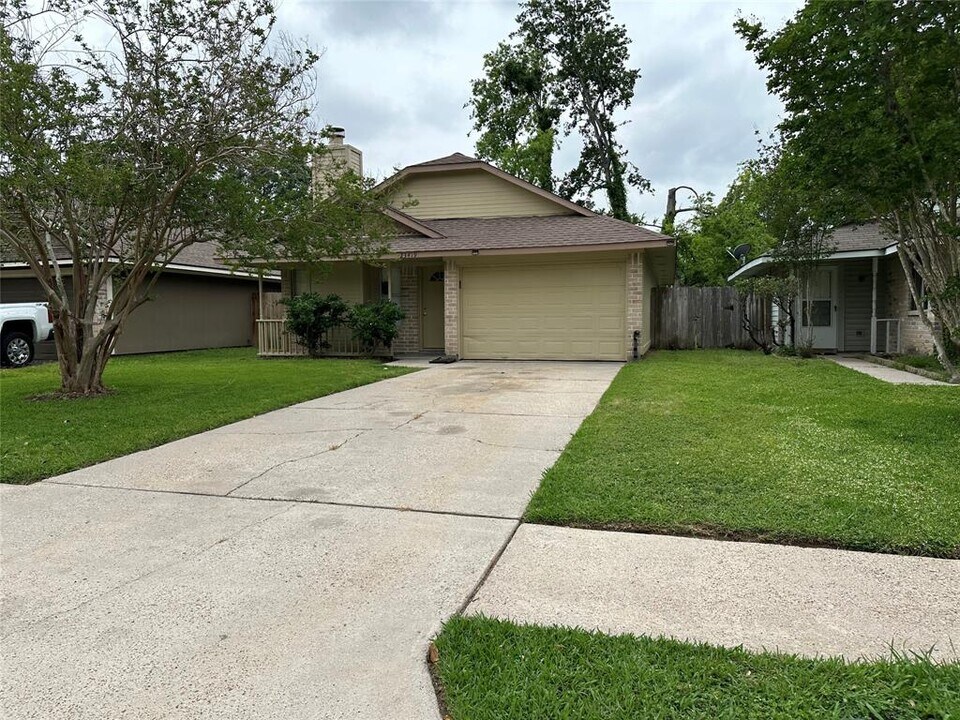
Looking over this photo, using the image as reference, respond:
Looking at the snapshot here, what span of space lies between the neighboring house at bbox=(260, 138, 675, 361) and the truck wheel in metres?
4.97

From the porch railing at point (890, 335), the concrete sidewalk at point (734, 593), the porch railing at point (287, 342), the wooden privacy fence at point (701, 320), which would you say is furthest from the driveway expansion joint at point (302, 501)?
the wooden privacy fence at point (701, 320)

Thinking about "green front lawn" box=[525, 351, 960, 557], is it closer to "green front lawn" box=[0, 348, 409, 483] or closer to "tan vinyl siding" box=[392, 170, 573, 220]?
"green front lawn" box=[0, 348, 409, 483]

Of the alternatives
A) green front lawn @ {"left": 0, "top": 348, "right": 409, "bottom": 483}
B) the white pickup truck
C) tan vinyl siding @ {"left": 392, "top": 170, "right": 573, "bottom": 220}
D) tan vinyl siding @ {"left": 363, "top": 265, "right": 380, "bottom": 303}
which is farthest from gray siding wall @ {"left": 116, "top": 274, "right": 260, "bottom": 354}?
tan vinyl siding @ {"left": 392, "top": 170, "right": 573, "bottom": 220}

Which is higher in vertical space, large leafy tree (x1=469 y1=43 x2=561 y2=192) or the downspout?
large leafy tree (x1=469 y1=43 x2=561 y2=192)

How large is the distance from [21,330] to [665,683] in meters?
15.9

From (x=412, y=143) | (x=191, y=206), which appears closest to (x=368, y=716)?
(x=191, y=206)

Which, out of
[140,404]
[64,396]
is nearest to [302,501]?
[140,404]

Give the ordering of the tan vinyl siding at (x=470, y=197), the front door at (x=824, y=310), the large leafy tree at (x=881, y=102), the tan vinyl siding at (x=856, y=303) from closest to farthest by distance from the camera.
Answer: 1. the large leafy tree at (x=881, y=102)
2. the tan vinyl siding at (x=856, y=303)
3. the front door at (x=824, y=310)
4. the tan vinyl siding at (x=470, y=197)

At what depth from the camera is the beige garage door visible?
13.4 metres

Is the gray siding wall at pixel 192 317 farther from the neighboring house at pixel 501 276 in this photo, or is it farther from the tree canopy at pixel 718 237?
the tree canopy at pixel 718 237

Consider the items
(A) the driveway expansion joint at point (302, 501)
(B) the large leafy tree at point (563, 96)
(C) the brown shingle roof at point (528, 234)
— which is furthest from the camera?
(B) the large leafy tree at point (563, 96)

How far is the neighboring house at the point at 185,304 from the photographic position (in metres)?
16.6

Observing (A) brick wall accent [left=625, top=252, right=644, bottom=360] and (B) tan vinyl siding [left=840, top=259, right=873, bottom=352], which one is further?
(B) tan vinyl siding [left=840, top=259, right=873, bottom=352]

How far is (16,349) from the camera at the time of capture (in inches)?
539
